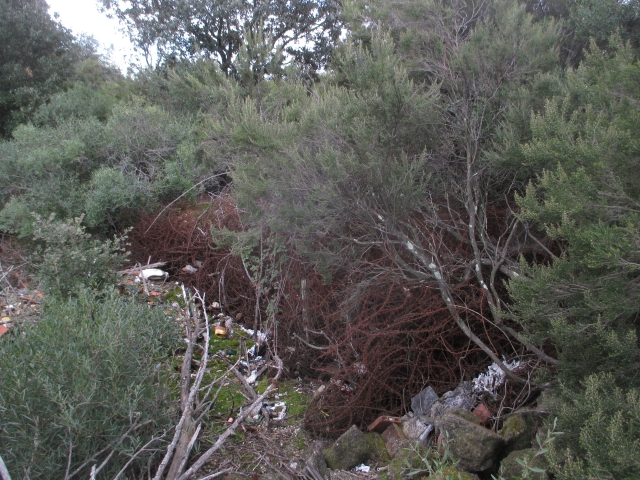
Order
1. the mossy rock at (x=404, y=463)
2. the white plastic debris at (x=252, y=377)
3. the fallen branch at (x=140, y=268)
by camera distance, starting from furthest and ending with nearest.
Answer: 1. the fallen branch at (x=140, y=268)
2. the white plastic debris at (x=252, y=377)
3. the mossy rock at (x=404, y=463)

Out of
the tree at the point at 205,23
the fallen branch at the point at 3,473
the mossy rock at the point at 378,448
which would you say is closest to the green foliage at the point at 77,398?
the fallen branch at the point at 3,473

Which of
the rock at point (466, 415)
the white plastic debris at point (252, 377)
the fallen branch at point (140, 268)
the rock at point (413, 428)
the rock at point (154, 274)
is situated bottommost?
the rock at point (413, 428)

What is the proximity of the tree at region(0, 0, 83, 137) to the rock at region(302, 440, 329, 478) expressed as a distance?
12.0 metres

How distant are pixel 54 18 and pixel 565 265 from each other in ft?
52.6

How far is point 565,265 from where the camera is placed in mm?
2721

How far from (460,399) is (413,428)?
471 millimetres

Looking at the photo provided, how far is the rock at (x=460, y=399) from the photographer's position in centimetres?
367

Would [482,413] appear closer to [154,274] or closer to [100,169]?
[154,274]

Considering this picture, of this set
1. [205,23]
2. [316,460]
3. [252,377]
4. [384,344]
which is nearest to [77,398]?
[316,460]

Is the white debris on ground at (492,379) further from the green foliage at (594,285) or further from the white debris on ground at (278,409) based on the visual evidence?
the white debris on ground at (278,409)

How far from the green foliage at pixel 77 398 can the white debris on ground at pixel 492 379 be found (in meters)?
2.31

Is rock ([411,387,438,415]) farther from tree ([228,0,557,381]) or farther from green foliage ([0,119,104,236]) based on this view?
green foliage ([0,119,104,236])

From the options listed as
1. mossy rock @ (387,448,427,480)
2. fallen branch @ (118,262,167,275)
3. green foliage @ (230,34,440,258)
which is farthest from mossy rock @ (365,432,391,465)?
fallen branch @ (118,262,167,275)

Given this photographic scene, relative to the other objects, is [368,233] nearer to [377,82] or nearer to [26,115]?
[377,82]
